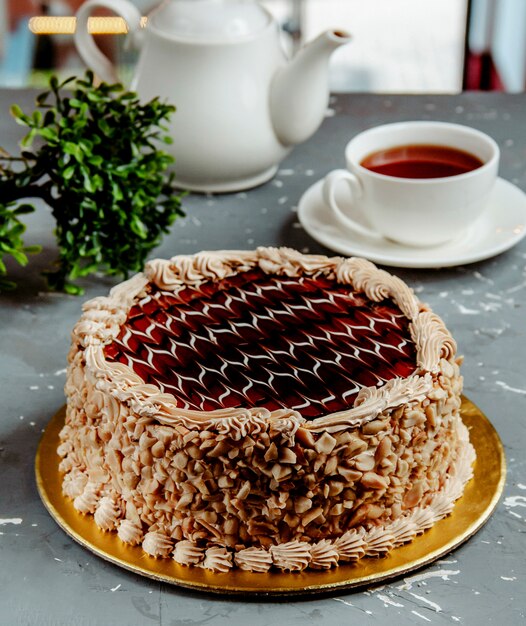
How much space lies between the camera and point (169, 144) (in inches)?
59.2

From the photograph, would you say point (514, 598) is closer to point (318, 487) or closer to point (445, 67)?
point (318, 487)

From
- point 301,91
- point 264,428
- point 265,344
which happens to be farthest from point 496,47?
point 264,428

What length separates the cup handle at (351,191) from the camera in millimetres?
1427

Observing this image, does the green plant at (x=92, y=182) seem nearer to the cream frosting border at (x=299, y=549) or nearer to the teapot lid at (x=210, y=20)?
the teapot lid at (x=210, y=20)

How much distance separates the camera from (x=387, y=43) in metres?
4.26

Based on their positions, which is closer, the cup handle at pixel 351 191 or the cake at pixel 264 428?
the cake at pixel 264 428

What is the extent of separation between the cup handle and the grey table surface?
76mm

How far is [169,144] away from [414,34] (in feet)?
10.1

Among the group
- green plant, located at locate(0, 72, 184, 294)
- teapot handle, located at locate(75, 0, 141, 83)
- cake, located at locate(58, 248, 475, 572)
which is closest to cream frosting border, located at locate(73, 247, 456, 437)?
cake, located at locate(58, 248, 475, 572)

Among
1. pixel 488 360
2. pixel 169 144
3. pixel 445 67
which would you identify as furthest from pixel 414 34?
pixel 488 360

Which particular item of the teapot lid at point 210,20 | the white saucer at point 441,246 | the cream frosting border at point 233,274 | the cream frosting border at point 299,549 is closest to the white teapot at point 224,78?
the teapot lid at point 210,20

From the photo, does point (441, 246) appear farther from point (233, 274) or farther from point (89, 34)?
point (89, 34)

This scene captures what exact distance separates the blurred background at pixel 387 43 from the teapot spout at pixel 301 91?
1.08 metres

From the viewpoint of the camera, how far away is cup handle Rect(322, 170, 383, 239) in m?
1.43
